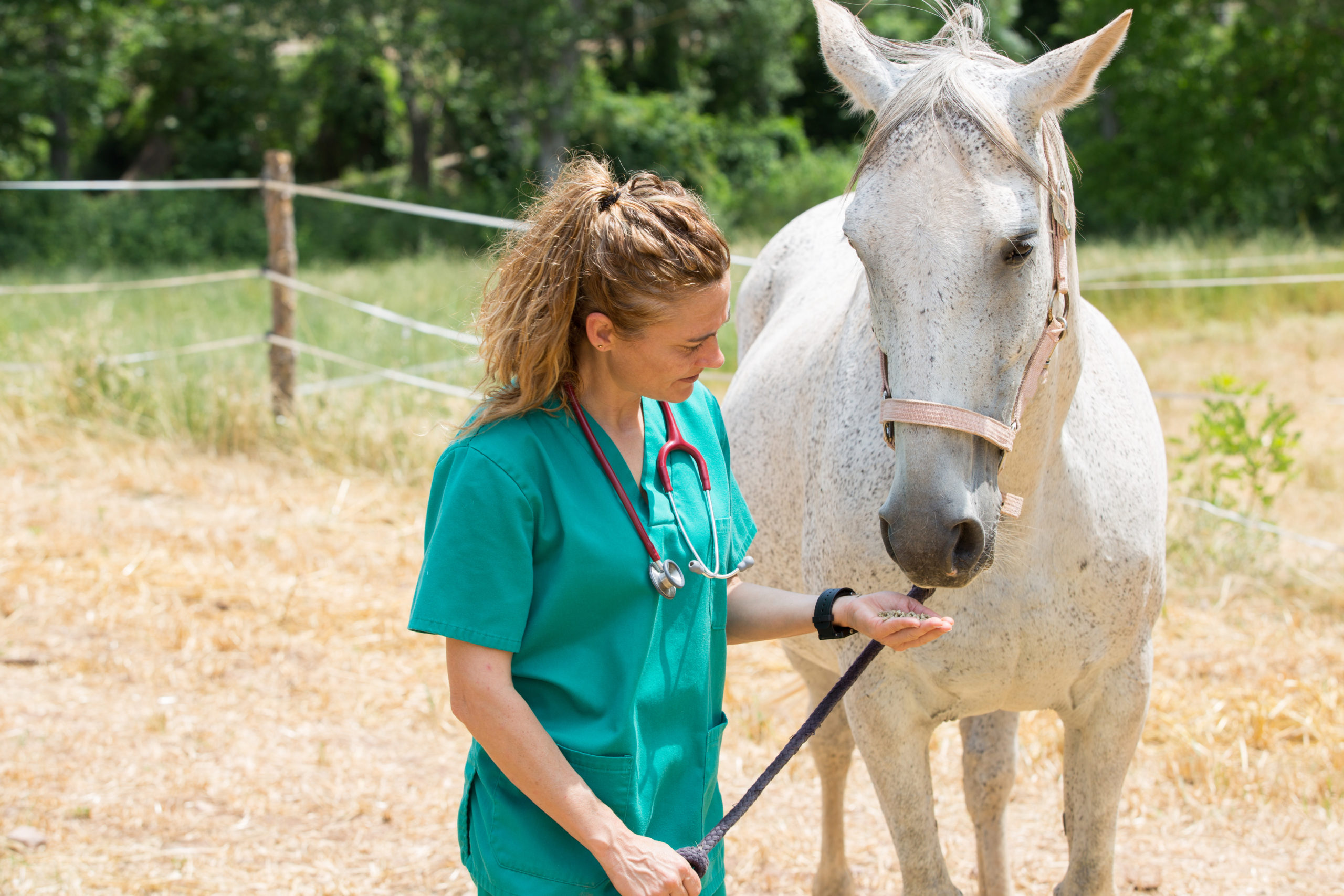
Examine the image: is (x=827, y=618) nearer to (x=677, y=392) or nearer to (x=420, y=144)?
(x=677, y=392)

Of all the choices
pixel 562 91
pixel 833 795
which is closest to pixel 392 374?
pixel 833 795

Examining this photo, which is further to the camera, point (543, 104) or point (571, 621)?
point (543, 104)

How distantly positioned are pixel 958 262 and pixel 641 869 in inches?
34.3

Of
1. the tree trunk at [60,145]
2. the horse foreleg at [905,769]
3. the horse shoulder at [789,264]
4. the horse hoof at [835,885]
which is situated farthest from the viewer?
the tree trunk at [60,145]

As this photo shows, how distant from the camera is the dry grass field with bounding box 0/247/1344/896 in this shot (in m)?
2.82

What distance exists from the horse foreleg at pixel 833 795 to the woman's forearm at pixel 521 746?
1.43m

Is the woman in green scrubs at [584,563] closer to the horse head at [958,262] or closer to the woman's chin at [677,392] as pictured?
the woman's chin at [677,392]

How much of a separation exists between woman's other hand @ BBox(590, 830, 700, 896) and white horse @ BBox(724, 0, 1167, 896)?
1.59 ft

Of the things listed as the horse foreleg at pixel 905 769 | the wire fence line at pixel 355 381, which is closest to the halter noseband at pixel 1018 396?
the horse foreleg at pixel 905 769

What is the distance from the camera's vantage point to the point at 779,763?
149 centimetres

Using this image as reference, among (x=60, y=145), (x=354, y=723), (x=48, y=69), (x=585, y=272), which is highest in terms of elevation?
(x=48, y=69)

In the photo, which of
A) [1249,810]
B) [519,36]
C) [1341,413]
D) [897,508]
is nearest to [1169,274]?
[1341,413]

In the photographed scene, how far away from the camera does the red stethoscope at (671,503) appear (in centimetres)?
143

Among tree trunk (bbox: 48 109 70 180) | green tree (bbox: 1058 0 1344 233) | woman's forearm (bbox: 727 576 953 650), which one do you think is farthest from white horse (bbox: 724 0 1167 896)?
tree trunk (bbox: 48 109 70 180)
